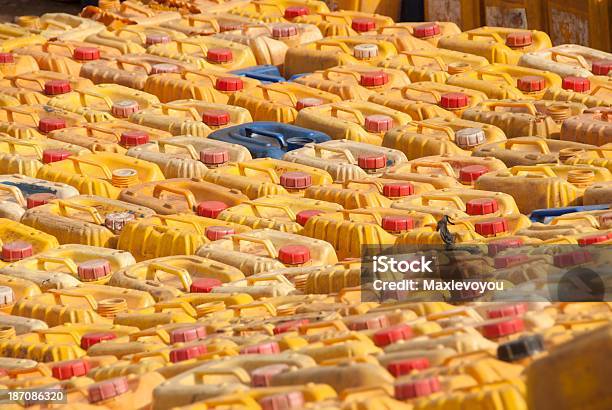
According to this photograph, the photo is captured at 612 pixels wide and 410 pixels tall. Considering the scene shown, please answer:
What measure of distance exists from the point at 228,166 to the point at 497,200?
3359mm

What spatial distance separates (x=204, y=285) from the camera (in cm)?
1600

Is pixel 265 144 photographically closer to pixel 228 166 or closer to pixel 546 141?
pixel 228 166

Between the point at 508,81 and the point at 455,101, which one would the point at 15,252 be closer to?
the point at 455,101

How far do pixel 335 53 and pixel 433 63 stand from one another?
1.31 metres

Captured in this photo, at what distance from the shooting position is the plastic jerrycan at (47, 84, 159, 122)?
2188cm

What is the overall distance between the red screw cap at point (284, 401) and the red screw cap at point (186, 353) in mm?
2200

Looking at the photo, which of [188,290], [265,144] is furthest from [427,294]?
[265,144]

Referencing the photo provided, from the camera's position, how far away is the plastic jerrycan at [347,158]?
19.1 m

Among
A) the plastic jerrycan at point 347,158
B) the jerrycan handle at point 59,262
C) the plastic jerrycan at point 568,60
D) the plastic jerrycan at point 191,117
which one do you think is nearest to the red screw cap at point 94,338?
the jerrycan handle at point 59,262

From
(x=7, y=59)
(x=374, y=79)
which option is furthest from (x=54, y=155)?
(x=7, y=59)

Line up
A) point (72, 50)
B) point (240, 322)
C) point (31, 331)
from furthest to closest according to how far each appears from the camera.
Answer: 1. point (72, 50)
2. point (31, 331)
3. point (240, 322)

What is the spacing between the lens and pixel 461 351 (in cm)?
1170

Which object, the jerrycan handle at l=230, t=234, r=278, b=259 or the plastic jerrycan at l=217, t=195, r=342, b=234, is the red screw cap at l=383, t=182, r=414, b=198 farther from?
the jerrycan handle at l=230, t=234, r=278, b=259

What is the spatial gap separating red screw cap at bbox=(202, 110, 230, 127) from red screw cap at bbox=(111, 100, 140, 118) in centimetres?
98
